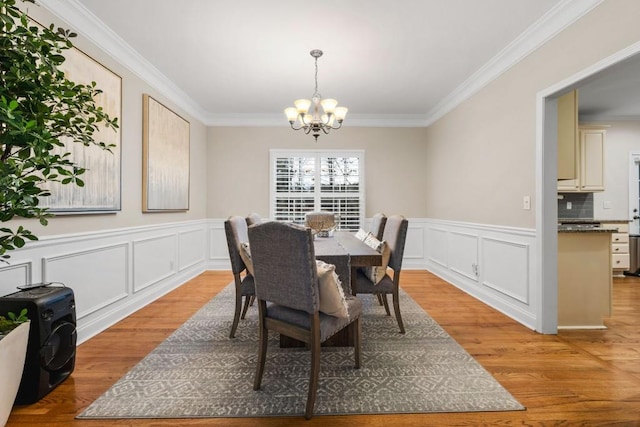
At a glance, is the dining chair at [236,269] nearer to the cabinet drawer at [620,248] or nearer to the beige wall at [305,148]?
the beige wall at [305,148]

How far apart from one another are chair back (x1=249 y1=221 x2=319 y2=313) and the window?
3.77 meters

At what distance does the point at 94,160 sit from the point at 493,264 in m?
3.99

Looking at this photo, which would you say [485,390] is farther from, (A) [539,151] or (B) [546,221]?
Answer: (A) [539,151]

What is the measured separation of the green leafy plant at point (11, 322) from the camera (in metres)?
1.58

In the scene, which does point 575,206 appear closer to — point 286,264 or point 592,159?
point 592,159

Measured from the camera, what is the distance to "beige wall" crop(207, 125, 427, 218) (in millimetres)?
5590

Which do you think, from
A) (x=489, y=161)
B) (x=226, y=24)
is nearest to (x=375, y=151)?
(x=489, y=161)

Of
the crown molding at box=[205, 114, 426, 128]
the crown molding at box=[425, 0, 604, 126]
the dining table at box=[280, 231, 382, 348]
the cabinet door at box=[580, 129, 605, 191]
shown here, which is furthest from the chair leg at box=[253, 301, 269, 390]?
the cabinet door at box=[580, 129, 605, 191]

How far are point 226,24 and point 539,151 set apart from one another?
9.53 ft

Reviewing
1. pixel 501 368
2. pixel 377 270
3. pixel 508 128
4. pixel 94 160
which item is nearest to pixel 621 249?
pixel 508 128

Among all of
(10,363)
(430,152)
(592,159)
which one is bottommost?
(10,363)

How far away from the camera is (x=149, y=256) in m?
3.69

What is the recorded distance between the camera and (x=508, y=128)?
3.31 m

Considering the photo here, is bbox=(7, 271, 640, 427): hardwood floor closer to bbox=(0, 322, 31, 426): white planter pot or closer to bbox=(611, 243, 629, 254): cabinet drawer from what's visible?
bbox=(0, 322, 31, 426): white planter pot
